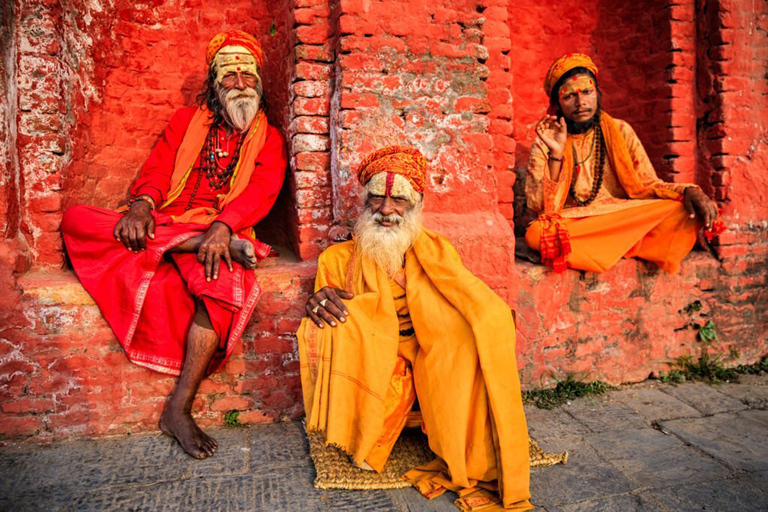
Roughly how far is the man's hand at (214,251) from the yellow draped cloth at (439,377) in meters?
0.55

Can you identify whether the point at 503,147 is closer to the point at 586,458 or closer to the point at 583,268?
the point at 583,268

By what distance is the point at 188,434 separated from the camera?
2.70m

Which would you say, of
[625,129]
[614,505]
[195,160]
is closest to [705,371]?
[625,129]

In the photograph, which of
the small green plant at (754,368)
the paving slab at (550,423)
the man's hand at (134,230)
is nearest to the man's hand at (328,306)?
the man's hand at (134,230)

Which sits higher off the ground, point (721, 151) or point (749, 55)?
point (749, 55)

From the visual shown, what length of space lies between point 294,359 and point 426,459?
96cm

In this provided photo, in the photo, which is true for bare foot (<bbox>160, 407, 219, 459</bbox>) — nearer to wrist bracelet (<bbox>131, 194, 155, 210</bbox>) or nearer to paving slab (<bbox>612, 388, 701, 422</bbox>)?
wrist bracelet (<bbox>131, 194, 155, 210</bbox>)

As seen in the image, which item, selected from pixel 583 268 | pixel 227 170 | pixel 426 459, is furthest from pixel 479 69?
pixel 426 459

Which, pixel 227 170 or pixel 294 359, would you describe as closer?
pixel 294 359

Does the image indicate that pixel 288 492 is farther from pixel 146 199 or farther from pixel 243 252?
pixel 146 199

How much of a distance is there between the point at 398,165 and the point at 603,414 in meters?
2.01

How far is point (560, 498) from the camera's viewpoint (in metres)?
2.32

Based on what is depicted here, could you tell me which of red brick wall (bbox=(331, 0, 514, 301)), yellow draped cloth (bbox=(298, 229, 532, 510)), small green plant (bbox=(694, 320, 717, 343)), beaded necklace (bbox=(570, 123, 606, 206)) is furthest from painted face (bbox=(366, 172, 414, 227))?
small green plant (bbox=(694, 320, 717, 343))

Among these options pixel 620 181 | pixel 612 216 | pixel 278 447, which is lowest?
pixel 278 447
